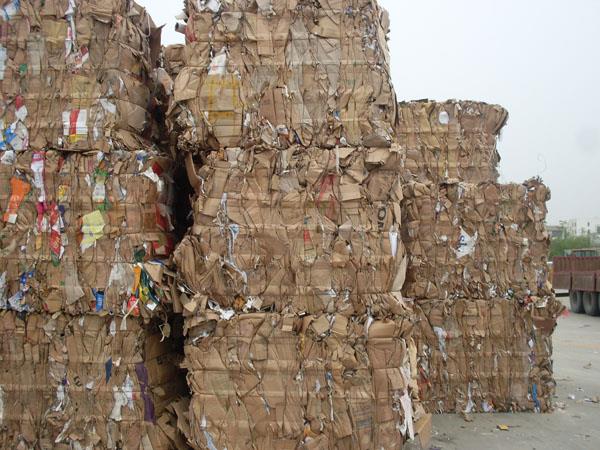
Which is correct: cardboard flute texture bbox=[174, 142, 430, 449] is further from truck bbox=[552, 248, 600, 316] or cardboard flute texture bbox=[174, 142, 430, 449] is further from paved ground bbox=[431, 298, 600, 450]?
truck bbox=[552, 248, 600, 316]

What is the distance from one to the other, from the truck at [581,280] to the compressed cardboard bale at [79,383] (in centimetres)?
1272

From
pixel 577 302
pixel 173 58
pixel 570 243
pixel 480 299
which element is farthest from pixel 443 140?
pixel 570 243

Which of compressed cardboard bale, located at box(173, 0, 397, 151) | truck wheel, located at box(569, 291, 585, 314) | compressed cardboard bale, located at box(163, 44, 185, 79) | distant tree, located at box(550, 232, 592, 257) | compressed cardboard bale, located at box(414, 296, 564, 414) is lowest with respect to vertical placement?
truck wheel, located at box(569, 291, 585, 314)

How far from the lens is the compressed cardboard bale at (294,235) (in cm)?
267

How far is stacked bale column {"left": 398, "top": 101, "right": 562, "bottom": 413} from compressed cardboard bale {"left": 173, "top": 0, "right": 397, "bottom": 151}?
5.94 ft

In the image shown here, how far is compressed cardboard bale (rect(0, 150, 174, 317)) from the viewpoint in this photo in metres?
2.81

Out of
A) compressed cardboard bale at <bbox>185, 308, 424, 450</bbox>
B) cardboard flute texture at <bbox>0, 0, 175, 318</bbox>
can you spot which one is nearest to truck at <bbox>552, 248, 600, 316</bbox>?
compressed cardboard bale at <bbox>185, 308, 424, 450</bbox>

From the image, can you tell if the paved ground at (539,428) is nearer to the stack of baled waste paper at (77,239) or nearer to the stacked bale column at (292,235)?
the stacked bale column at (292,235)

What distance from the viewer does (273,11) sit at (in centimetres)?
275

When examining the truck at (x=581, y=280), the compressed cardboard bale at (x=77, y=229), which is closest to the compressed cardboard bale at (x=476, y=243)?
the compressed cardboard bale at (x=77, y=229)

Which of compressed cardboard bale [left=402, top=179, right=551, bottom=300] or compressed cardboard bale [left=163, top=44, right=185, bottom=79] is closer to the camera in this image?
compressed cardboard bale [left=163, top=44, right=185, bottom=79]

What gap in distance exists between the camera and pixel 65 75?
2.91 metres

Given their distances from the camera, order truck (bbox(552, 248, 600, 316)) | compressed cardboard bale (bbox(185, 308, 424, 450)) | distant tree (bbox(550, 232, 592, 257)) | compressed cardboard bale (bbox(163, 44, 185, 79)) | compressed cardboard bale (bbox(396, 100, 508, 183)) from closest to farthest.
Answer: compressed cardboard bale (bbox(185, 308, 424, 450)) → compressed cardboard bale (bbox(163, 44, 185, 79)) → compressed cardboard bale (bbox(396, 100, 508, 183)) → truck (bbox(552, 248, 600, 316)) → distant tree (bbox(550, 232, 592, 257))

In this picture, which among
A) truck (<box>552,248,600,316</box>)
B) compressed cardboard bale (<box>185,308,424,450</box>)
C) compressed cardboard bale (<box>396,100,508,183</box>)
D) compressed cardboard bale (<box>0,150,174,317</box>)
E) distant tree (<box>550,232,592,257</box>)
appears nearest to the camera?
compressed cardboard bale (<box>185,308,424,450</box>)
